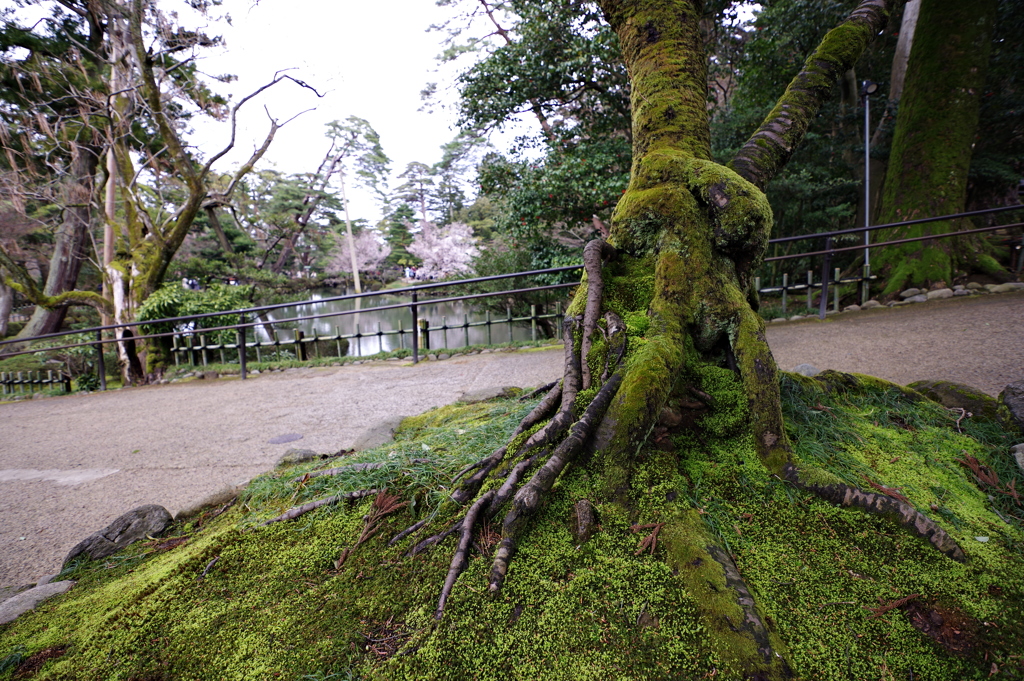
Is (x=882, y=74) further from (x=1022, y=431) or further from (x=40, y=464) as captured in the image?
(x=40, y=464)

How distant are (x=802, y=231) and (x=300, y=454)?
11.3m

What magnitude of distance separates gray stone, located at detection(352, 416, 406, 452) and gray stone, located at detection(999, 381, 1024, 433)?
329cm

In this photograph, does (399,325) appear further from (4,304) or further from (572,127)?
(4,304)

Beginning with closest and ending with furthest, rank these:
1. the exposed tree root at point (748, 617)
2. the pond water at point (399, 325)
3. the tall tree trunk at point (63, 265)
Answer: the exposed tree root at point (748, 617)
the tall tree trunk at point (63, 265)
the pond water at point (399, 325)

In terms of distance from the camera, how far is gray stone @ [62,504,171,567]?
211 cm

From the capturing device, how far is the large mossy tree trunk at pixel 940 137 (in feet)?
21.6

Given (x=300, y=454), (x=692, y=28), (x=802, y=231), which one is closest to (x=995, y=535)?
(x=692, y=28)

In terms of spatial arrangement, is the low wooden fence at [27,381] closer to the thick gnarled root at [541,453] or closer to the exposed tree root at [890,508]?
the thick gnarled root at [541,453]

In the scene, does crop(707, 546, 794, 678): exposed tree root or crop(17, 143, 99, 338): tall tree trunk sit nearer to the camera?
crop(707, 546, 794, 678): exposed tree root

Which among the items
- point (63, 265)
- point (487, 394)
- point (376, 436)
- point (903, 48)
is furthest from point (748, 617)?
point (63, 265)

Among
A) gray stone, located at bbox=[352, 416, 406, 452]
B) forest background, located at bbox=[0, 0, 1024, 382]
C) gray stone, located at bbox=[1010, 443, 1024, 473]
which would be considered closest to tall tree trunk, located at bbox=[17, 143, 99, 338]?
forest background, located at bbox=[0, 0, 1024, 382]

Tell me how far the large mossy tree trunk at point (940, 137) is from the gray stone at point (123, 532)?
868 centimetres

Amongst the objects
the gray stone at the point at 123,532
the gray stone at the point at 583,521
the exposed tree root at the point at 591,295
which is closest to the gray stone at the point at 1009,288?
the exposed tree root at the point at 591,295

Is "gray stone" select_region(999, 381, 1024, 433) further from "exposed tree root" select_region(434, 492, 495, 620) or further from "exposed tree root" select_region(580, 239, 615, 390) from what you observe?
"exposed tree root" select_region(434, 492, 495, 620)
